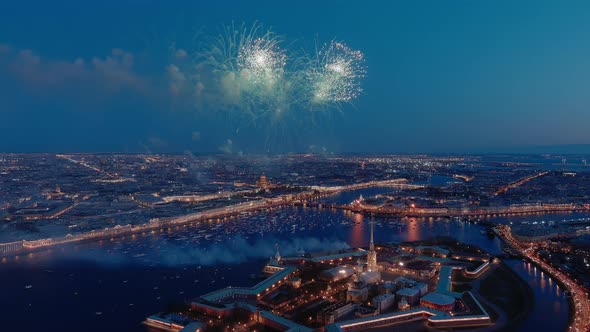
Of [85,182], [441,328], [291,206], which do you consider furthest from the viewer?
[85,182]

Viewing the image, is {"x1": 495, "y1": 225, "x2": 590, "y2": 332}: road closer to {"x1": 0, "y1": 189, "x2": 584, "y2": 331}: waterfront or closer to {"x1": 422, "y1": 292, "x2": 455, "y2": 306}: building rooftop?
{"x1": 0, "y1": 189, "x2": 584, "y2": 331}: waterfront

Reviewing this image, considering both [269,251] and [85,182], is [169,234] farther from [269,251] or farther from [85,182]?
[85,182]

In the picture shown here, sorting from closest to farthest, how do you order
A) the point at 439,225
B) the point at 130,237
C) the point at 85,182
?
the point at 130,237, the point at 439,225, the point at 85,182

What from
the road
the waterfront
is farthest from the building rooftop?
the road

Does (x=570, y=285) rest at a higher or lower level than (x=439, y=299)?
lower

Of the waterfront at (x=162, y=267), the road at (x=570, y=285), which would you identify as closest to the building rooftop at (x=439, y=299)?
the waterfront at (x=162, y=267)

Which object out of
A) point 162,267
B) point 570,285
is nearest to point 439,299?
point 570,285

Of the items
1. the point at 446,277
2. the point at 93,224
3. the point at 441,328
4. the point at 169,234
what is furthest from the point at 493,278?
the point at 93,224

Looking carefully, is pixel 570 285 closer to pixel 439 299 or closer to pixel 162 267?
pixel 439 299
